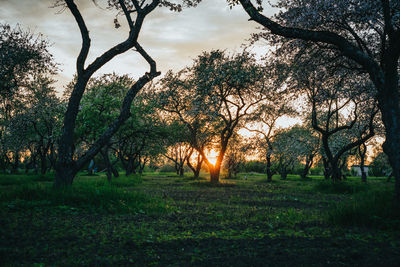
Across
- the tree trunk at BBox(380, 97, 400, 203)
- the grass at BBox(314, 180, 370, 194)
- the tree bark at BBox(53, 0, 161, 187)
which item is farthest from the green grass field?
the grass at BBox(314, 180, 370, 194)

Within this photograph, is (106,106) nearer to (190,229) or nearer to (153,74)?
(153,74)

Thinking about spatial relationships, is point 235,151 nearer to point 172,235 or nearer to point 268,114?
point 268,114

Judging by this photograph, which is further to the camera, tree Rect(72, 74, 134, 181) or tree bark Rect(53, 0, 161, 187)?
tree Rect(72, 74, 134, 181)

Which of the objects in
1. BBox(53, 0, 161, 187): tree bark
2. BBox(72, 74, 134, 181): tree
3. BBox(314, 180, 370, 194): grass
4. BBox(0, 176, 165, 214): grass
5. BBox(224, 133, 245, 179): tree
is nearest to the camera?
BBox(0, 176, 165, 214): grass

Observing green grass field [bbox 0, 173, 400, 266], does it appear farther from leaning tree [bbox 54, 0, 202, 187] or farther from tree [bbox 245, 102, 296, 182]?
tree [bbox 245, 102, 296, 182]

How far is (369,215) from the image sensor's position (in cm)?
656

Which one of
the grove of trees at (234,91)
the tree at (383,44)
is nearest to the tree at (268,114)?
the grove of trees at (234,91)

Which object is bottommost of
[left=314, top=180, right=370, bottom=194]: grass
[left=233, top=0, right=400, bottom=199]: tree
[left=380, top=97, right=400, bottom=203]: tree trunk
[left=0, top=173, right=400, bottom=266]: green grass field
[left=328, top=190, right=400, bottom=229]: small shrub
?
[left=314, top=180, right=370, bottom=194]: grass

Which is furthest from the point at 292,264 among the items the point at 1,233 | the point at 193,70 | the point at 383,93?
the point at 193,70

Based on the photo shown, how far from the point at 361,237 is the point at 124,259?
503 centimetres

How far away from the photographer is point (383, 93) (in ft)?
24.7

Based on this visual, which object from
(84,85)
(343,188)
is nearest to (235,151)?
(343,188)

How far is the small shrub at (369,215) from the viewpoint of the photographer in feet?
20.6

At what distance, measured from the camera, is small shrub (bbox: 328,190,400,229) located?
248 inches
